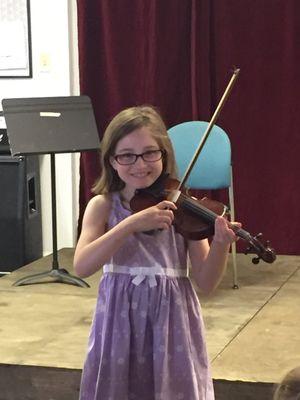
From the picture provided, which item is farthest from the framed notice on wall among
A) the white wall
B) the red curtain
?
the red curtain

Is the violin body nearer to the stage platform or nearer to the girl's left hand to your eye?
the girl's left hand

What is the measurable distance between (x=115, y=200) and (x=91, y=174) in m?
2.35

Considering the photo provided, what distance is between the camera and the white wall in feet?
12.8

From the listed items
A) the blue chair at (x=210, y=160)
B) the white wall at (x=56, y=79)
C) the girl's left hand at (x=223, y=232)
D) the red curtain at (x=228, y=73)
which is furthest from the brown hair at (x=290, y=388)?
the white wall at (x=56, y=79)

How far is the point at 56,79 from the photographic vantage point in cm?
393

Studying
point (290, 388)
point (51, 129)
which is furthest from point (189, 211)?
point (51, 129)

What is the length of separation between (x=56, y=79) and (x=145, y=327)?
8.51 feet

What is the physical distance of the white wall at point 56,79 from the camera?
390cm

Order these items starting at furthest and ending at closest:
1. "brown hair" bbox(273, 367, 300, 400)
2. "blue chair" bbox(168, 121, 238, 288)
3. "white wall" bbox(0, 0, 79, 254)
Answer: "white wall" bbox(0, 0, 79, 254), "blue chair" bbox(168, 121, 238, 288), "brown hair" bbox(273, 367, 300, 400)

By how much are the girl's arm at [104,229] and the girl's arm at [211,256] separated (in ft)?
0.33

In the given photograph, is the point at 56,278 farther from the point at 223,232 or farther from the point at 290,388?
the point at 290,388

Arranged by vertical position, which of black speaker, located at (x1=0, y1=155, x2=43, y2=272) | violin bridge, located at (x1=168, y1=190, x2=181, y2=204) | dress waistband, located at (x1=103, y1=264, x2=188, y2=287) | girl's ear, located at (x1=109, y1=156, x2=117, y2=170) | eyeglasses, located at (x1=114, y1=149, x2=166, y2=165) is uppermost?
eyeglasses, located at (x1=114, y1=149, x2=166, y2=165)

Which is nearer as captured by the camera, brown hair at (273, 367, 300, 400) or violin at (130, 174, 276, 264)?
brown hair at (273, 367, 300, 400)

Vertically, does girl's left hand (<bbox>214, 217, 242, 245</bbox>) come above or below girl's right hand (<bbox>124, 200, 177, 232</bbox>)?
below
